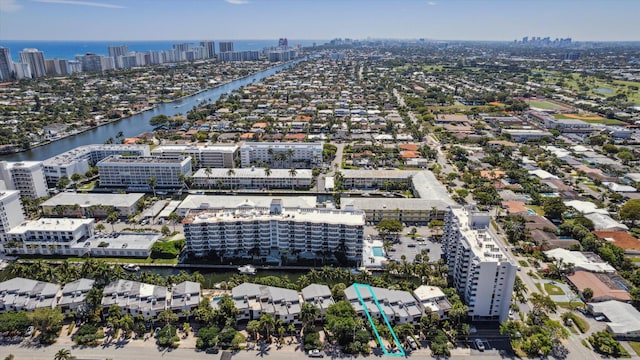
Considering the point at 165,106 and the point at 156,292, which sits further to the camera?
the point at 165,106

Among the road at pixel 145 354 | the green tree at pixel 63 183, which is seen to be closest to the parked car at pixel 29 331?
the road at pixel 145 354

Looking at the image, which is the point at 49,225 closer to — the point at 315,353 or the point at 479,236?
the point at 315,353

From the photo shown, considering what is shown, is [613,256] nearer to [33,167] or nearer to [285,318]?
[285,318]

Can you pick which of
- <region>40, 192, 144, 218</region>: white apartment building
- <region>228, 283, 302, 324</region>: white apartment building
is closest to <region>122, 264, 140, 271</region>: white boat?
<region>228, 283, 302, 324</region>: white apartment building

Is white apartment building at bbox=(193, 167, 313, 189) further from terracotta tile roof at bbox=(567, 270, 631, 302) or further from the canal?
the canal

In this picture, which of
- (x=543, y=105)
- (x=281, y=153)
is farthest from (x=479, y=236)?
(x=543, y=105)

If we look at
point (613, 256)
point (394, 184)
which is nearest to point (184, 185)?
point (394, 184)
